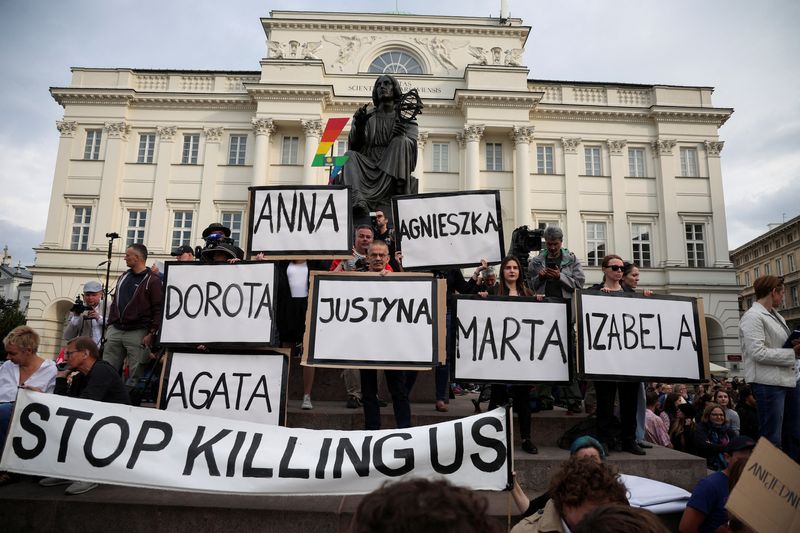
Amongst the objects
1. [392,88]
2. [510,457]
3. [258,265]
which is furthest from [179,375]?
[392,88]

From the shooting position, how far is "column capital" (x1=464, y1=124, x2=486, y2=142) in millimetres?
31297

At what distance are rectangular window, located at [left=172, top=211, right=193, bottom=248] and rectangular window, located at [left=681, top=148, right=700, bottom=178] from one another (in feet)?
103

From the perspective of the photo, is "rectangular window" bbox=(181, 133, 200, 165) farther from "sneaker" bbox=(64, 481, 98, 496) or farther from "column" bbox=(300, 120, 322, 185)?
"sneaker" bbox=(64, 481, 98, 496)

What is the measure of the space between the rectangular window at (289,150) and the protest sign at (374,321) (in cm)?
→ 2967

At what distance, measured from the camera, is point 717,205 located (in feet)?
104

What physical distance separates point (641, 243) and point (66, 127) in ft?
122

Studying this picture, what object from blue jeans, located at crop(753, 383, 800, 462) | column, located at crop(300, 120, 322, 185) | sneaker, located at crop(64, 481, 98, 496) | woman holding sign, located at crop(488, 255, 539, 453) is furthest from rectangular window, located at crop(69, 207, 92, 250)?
blue jeans, located at crop(753, 383, 800, 462)

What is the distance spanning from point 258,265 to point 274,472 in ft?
6.08

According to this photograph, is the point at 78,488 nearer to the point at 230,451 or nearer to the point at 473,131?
the point at 230,451

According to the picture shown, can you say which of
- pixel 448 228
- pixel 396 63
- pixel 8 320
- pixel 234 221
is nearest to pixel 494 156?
pixel 396 63

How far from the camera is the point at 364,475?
9.87 feet

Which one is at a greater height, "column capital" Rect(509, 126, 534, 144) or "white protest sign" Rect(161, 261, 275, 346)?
"column capital" Rect(509, 126, 534, 144)

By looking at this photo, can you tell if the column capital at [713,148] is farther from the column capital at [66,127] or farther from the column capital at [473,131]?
the column capital at [66,127]

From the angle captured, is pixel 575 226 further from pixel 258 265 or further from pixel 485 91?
pixel 258 265
